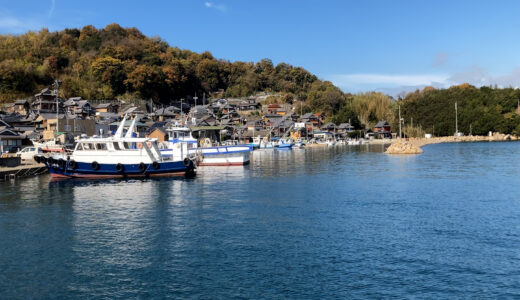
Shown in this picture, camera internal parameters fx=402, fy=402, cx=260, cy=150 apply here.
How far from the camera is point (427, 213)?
73.8ft

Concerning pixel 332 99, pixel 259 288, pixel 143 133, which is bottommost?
pixel 259 288

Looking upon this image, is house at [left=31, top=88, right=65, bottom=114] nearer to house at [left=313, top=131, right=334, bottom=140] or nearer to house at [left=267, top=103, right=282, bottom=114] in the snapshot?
house at [left=267, top=103, right=282, bottom=114]

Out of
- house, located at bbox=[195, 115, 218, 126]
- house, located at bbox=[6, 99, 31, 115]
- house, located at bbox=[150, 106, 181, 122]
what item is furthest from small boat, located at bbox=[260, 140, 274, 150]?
house, located at bbox=[6, 99, 31, 115]

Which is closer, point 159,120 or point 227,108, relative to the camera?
point 159,120

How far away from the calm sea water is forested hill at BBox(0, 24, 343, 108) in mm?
86241

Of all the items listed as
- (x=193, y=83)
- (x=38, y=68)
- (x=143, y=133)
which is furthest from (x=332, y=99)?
(x=38, y=68)

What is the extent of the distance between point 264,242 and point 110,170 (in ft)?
87.5

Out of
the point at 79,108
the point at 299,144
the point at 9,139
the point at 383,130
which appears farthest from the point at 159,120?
the point at 383,130

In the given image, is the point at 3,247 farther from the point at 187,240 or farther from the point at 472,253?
the point at 472,253

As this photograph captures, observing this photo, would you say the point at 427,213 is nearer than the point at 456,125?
Yes

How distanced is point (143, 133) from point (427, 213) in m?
71.2

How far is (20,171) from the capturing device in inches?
1679

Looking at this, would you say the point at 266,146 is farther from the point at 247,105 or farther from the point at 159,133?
the point at 247,105

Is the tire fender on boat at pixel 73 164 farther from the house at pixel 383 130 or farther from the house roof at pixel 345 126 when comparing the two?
the house at pixel 383 130
